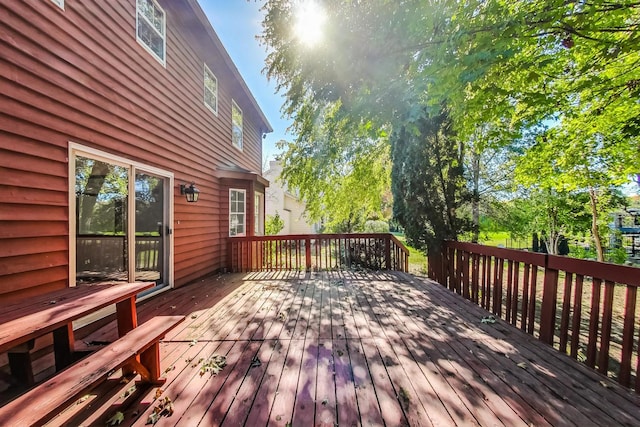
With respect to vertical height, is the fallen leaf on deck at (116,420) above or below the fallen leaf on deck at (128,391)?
above

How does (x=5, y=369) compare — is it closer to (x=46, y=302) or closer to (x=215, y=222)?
(x=46, y=302)

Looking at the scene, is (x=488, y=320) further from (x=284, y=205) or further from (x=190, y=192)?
(x=284, y=205)

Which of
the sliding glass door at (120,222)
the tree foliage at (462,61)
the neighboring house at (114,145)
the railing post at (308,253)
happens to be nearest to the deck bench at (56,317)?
the neighboring house at (114,145)

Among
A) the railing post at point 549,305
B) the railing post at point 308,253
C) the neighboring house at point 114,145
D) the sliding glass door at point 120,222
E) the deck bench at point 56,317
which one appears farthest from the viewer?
the railing post at point 308,253

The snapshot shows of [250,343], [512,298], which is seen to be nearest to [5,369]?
[250,343]

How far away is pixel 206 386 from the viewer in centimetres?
192

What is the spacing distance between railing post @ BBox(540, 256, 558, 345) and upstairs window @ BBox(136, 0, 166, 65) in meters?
5.87

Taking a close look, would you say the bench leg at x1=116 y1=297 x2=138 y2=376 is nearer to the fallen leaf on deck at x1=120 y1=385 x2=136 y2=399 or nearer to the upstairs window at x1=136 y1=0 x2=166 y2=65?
the fallen leaf on deck at x1=120 y1=385 x2=136 y2=399

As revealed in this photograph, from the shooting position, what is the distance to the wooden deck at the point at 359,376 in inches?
64.7

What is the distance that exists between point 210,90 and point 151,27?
6.55ft

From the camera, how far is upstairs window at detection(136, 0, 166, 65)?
3.80 meters

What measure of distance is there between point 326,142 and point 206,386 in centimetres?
652

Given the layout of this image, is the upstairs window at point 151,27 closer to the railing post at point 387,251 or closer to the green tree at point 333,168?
the green tree at point 333,168

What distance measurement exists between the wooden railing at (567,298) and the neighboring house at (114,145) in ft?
15.7
